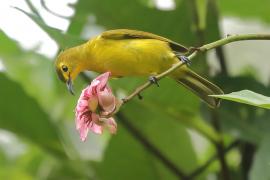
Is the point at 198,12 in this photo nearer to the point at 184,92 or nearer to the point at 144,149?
the point at 184,92

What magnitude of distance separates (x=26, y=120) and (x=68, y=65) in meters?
0.32

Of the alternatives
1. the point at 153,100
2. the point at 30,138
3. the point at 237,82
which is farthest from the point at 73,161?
the point at 237,82

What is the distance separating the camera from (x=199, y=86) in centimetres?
84

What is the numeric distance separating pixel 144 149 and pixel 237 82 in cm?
19

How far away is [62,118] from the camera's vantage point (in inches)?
54.9

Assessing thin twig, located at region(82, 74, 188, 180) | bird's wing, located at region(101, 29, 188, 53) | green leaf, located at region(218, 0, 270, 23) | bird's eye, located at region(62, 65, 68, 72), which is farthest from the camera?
green leaf, located at region(218, 0, 270, 23)

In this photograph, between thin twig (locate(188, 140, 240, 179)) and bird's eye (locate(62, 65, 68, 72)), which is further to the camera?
thin twig (locate(188, 140, 240, 179))

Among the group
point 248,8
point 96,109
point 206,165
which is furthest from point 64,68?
point 248,8

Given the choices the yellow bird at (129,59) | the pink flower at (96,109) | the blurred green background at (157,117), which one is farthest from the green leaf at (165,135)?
the pink flower at (96,109)

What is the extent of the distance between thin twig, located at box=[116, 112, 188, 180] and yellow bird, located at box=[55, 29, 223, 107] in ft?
0.60

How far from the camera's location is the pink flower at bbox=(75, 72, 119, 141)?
645mm

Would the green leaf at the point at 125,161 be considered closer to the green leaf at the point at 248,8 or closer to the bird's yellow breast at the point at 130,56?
the bird's yellow breast at the point at 130,56

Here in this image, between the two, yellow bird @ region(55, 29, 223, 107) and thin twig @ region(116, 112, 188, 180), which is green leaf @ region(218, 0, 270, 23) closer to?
thin twig @ region(116, 112, 188, 180)

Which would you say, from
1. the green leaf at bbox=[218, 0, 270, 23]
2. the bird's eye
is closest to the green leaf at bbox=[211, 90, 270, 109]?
the bird's eye
